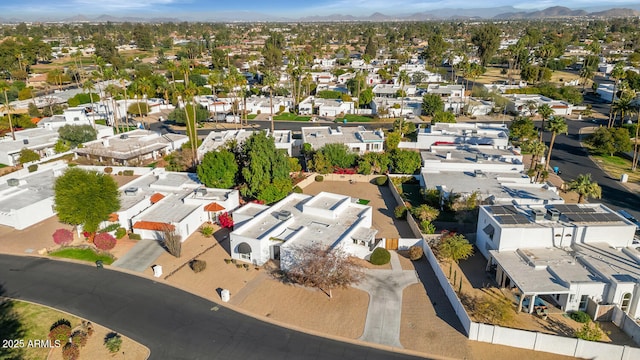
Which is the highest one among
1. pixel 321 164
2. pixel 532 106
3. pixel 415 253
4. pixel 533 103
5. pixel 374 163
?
pixel 532 106

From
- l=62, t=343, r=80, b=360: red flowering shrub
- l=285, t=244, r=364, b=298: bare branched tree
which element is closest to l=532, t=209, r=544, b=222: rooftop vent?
l=285, t=244, r=364, b=298: bare branched tree

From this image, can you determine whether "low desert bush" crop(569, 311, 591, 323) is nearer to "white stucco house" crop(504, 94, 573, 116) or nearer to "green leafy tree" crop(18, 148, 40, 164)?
"green leafy tree" crop(18, 148, 40, 164)

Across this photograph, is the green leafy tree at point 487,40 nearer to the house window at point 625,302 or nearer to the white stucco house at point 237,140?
the white stucco house at point 237,140

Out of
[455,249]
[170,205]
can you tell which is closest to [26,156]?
[170,205]

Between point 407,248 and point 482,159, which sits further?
point 482,159

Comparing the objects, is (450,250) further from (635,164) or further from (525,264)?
(635,164)

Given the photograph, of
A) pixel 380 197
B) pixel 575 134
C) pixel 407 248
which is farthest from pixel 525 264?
pixel 575 134

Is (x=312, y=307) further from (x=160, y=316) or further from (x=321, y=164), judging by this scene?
(x=321, y=164)
